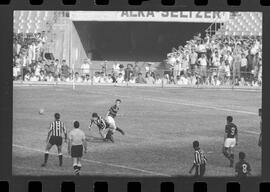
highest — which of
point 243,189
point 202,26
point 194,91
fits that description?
point 202,26

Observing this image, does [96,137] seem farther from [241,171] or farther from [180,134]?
[241,171]

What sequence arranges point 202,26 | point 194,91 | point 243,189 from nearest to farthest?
1. point 243,189
2. point 194,91
3. point 202,26

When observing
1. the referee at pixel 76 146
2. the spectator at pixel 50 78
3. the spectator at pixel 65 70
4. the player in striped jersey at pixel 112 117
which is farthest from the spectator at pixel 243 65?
the referee at pixel 76 146

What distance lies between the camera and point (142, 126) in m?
23.2

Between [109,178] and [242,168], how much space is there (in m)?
2.69

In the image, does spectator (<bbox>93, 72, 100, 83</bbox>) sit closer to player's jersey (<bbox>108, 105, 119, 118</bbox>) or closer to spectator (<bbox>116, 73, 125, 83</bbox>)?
spectator (<bbox>116, 73, 125, 83</bbox>)

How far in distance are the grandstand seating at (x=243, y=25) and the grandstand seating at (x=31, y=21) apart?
5.55 meters

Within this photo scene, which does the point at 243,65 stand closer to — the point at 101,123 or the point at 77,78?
the point at 77,78

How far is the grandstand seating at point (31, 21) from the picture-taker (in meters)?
28.4

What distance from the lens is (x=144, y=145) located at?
21344 millimetres

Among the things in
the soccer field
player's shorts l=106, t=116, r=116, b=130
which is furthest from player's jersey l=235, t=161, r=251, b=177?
player's shorts l=106, t=116, r=116, b=130

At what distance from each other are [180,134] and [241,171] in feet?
15.0

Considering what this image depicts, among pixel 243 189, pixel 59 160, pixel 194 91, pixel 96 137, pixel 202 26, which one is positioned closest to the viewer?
pixel 243 189

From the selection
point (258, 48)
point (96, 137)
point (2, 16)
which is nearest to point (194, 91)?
point (258, 48)
